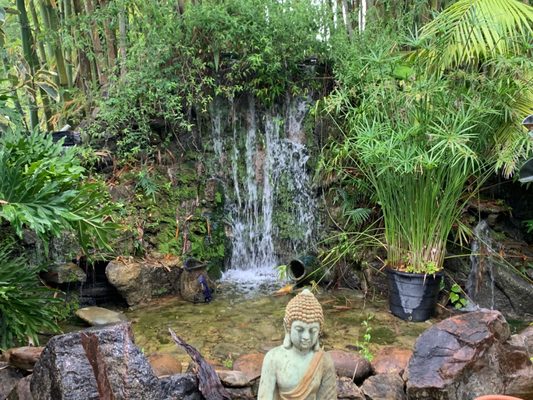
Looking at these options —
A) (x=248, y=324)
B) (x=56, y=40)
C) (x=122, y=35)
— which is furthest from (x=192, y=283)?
(x=56, y=40)

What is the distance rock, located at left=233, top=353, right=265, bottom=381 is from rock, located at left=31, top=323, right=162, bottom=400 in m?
0.59

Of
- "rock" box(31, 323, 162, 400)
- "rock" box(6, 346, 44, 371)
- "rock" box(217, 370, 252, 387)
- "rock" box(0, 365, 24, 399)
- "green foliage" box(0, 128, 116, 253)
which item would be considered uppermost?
"green foliage" box(0, 128, 116, 253)

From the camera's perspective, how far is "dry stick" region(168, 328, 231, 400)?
2494 mm

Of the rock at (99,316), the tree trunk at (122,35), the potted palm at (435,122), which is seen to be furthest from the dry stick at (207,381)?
the tree trunk at (122,35)

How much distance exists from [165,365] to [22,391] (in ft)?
2.61

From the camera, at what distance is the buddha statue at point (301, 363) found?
71.3 inches

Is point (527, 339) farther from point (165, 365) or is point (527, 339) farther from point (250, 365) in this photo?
point (165, 365)

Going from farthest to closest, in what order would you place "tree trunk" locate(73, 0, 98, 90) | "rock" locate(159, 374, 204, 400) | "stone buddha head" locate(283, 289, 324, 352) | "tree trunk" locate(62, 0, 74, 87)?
"tree trunk" locate(73, 0, 98, 90), "tree trunk" locate(62, 0, 74, 87), "rock" locate(159, 374, 204, 400), "stone buddha head" locate(283, 289, 324, 352)

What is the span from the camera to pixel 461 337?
2666mm

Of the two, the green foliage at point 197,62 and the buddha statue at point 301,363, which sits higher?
the green foliage at point 197,62

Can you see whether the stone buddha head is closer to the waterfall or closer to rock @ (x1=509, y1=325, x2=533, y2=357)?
rock @ (x1=509, y1=325, x2=533, y2=357)

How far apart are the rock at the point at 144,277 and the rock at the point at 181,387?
1953 mm

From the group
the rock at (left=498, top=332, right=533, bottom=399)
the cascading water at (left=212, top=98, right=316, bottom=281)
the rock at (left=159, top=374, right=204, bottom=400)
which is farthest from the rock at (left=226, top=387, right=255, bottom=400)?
the cascading water at (left=212, top=98, right=316, bottom=281)

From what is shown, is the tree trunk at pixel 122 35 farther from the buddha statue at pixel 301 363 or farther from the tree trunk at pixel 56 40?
the buddha statue at pixel 301 363
